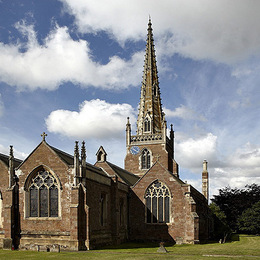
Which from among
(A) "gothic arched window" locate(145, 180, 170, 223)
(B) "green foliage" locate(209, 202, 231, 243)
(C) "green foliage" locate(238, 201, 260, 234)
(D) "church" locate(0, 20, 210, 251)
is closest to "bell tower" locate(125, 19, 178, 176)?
(B) "green foliage" locate(209, 202, 231, 243)

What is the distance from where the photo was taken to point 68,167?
104ft

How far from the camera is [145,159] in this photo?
5944cm

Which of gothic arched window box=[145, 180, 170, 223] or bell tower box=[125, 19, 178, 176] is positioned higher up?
bell tower box=[125, 19, 178, 176]

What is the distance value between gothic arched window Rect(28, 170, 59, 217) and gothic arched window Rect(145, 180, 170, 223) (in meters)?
13.2

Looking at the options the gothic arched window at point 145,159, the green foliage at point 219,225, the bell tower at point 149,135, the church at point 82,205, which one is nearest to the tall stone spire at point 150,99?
the bell tower at point 149,135

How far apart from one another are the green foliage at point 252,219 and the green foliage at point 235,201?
3661 mm

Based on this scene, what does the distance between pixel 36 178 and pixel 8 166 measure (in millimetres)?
3212

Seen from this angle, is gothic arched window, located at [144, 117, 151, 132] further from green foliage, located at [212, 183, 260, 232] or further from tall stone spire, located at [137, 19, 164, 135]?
green foliage, located at [212, 183, 260, 232]

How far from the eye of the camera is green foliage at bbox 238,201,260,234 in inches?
2448

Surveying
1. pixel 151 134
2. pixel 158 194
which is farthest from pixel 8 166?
pixel 151 134

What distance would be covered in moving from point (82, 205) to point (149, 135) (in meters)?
30.6

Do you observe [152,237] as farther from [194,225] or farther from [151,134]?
[151,134]

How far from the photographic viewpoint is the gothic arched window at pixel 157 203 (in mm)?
40656

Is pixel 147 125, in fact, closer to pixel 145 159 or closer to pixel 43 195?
pixel 145 159
